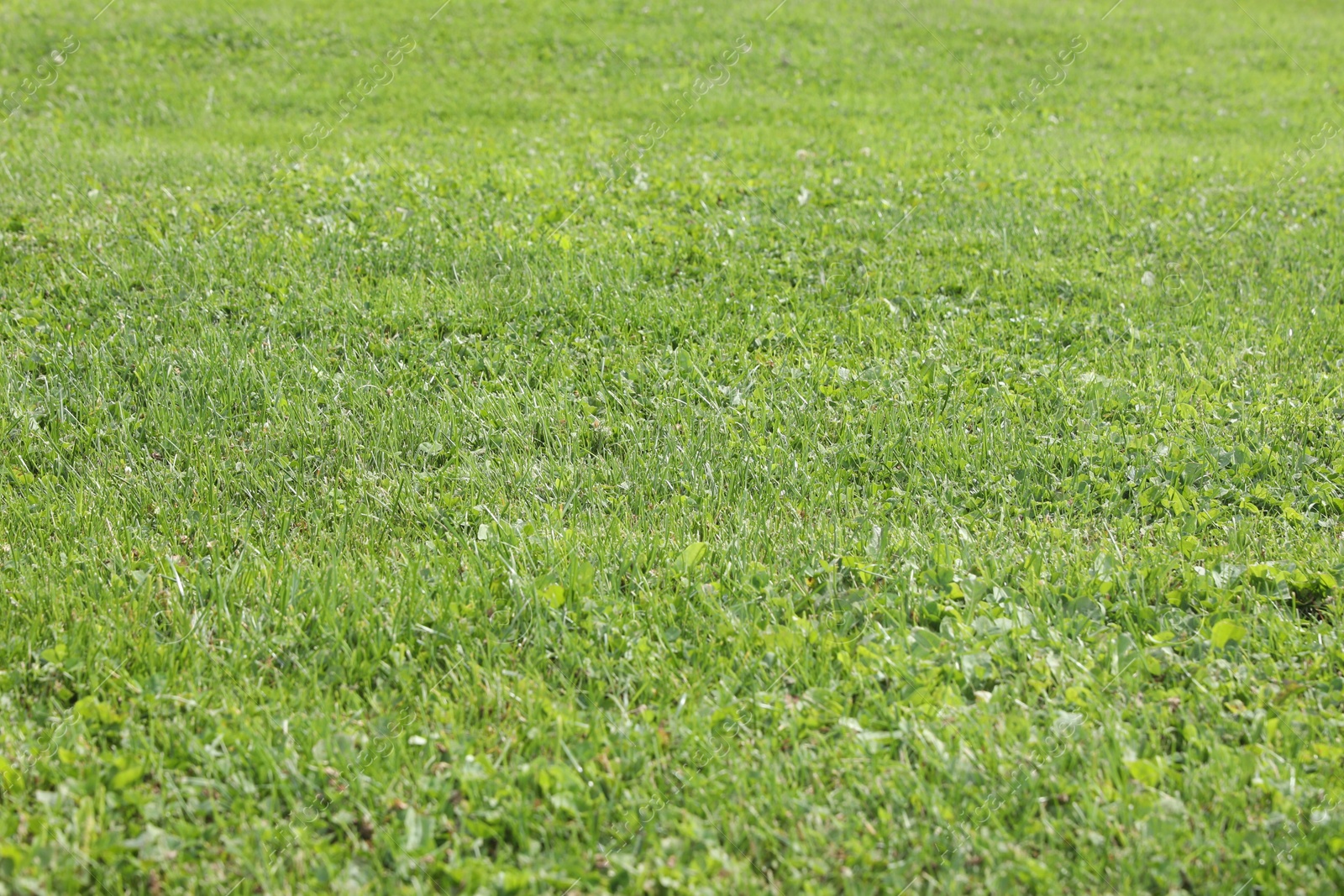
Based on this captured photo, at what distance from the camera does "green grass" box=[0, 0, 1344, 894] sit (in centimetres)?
247

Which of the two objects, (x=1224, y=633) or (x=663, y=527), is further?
(x=663, y=527)

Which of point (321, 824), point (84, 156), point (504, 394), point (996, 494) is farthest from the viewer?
point (84, 156)

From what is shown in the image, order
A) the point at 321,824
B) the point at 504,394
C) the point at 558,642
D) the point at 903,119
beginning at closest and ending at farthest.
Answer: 1. the point at 321,824
2. the point at 558,642
3. the point at 504,394
4. the point at 903,119

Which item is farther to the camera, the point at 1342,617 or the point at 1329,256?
the point at 1329,256

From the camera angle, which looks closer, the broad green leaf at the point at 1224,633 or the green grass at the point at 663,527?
the green grass at the point at 663,527

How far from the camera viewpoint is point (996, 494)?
13.0ft

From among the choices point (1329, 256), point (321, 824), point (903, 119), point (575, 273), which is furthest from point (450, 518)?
point (903, 119)

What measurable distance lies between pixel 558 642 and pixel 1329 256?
619cm

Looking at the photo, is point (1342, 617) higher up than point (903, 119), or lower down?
lower down

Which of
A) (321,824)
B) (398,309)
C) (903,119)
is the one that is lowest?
(321,824)

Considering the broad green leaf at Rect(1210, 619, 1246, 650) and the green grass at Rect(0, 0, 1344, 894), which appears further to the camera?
the broad green leaf at Rect(1210, 619, 1246, 650)

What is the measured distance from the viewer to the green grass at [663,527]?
2.47 metres

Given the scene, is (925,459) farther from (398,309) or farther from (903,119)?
(903,119)

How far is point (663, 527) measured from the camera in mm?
3693
